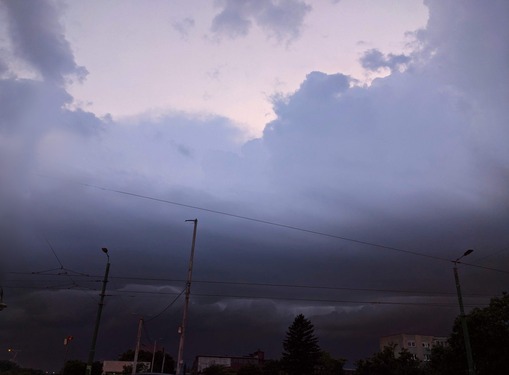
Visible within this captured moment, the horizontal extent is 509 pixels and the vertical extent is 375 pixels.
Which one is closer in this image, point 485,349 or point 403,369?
point 485,349

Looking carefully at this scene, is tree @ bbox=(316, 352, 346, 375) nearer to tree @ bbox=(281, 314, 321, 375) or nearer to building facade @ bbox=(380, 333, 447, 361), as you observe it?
tree @ bbox=(281, 314, 321, 375)

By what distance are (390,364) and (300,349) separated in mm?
32329

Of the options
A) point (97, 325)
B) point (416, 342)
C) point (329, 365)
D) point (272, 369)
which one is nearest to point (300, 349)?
point (329, 365)

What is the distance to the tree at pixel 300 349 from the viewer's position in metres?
118

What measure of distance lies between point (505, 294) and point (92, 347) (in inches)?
1692

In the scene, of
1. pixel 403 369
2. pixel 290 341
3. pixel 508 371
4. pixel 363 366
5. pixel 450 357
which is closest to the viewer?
pixel 508 371

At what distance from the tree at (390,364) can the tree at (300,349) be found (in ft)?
59.6

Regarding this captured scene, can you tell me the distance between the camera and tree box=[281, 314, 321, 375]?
386ft

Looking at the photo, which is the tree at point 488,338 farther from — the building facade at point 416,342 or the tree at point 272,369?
the building facade at point 416,342

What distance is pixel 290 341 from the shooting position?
122625 mm

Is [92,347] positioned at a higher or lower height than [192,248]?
lower

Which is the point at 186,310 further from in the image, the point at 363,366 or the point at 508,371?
the point at 363,366

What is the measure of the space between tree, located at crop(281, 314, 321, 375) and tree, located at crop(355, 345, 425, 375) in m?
18.2

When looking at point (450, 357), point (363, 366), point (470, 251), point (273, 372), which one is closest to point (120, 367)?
point (273, 372)
